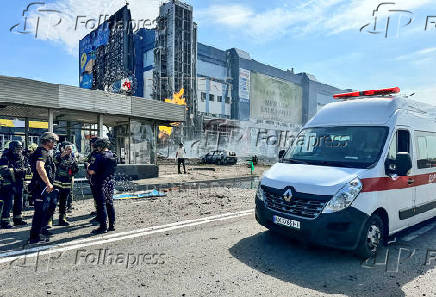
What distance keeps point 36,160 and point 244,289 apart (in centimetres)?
405

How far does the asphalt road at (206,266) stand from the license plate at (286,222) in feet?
1.71

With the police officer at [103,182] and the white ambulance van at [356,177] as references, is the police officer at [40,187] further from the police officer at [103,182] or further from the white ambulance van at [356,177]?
the white ambulance van at [356,177]

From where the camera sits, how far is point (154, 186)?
11578 mm

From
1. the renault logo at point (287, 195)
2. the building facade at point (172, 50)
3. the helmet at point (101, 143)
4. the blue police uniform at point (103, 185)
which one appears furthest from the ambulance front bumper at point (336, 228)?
the building facade at point (172, 50)

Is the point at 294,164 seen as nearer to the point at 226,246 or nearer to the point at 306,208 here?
the point at 306,208

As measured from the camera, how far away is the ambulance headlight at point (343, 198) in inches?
145

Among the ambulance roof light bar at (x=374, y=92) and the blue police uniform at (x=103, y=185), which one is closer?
the ambulance roof light bar at (x=374, y=92)

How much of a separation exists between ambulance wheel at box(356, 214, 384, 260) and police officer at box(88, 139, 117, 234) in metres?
4.40

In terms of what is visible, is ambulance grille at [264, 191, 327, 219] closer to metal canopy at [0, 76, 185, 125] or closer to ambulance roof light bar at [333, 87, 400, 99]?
ambulance roof light bar at [333, 87, 400, 99]

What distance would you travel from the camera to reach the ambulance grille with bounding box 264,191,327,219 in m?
3.76

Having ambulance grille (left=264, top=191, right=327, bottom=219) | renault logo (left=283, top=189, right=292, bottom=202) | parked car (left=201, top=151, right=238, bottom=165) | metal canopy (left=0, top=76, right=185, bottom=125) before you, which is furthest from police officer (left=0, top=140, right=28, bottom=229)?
parked car (left=201, top=151, right=238, bottom=165)

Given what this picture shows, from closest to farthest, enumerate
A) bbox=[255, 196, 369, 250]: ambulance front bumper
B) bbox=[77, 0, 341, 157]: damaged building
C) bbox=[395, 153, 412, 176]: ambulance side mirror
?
bbox=[255, 196, 369, 250]: ambulance front bumper
bbox=[395, 153, 412, 176]: ambulance side mirror
bbox=[77, 0, 341, 157]: damaged building

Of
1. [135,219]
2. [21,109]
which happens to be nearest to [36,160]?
[135,219]

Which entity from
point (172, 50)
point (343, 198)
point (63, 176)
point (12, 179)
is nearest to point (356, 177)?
point (343, 198)
